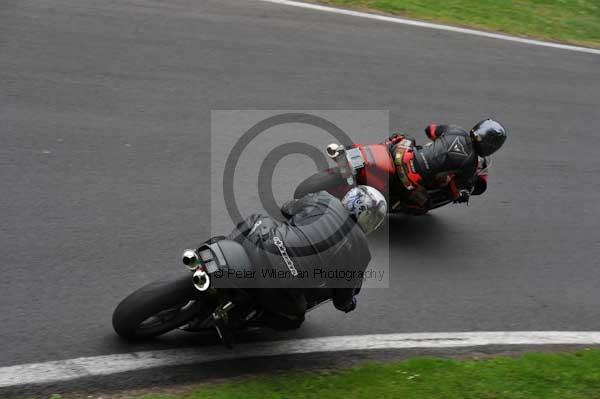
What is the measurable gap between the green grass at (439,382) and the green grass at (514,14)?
27.9 ft

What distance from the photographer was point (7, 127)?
8.22 m

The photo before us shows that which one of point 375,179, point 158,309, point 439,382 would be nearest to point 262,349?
point 158,309

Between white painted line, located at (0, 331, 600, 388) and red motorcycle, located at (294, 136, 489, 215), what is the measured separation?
1720 mm

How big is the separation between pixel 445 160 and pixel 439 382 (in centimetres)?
265

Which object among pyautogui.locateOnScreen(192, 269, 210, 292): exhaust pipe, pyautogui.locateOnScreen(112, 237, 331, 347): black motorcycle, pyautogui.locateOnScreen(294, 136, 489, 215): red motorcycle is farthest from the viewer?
pyautogui.locateOnScreen(294, 136, 489, 215): red motorcycle

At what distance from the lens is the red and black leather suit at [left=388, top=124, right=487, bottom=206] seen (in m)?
7.56

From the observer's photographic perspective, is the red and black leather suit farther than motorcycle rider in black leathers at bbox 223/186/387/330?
Yes

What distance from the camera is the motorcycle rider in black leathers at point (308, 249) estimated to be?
5.27 metres

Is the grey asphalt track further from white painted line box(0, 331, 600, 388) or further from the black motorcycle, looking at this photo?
the black motorcycle

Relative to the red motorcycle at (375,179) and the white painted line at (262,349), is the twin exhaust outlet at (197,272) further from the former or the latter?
the red motorcycle at (375,179)

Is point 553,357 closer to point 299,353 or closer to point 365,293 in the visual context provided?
point 365,293

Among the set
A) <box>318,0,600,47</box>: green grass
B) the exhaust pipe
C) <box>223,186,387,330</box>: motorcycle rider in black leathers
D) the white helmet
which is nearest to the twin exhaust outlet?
the exhaust pipe

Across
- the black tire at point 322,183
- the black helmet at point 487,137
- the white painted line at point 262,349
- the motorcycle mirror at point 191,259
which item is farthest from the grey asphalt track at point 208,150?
the black helmet at point 487,137

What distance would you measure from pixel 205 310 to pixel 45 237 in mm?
2034
